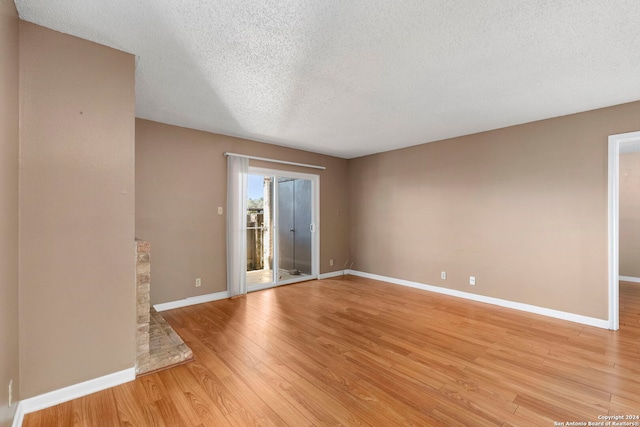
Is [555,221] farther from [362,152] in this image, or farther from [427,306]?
[362,152]

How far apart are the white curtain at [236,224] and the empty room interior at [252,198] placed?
3 centimetres

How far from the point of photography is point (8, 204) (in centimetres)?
156

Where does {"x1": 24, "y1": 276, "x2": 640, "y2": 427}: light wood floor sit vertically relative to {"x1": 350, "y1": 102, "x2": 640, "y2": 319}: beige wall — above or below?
below

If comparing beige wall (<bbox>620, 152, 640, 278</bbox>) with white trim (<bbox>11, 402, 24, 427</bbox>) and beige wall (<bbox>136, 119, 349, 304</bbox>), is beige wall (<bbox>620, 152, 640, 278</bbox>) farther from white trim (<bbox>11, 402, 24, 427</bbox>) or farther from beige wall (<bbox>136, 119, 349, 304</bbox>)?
white trim (<bbox>11, 402, 24, 427</bbox>)

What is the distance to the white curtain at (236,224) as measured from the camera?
→ 4.23 m

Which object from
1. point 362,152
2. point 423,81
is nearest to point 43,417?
point 423,81

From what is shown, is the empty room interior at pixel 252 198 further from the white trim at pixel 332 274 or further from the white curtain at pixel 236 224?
the white trim at pixel 332 274

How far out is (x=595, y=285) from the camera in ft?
10.5

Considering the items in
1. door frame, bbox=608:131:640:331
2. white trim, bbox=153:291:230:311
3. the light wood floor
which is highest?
door frame, bbox=608:131:640:331

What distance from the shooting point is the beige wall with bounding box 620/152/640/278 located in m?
5.17

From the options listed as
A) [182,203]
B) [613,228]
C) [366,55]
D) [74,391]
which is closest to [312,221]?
[182,203]

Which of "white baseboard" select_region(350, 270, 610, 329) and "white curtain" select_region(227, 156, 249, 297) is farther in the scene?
"white curtain" select_region(227, 156, 249, 297)

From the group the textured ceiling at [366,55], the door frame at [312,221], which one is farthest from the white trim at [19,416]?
the door frame at [312,221]

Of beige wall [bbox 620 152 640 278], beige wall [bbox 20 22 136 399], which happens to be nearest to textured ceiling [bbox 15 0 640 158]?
beige wall [bbox 20 22 136 399]
